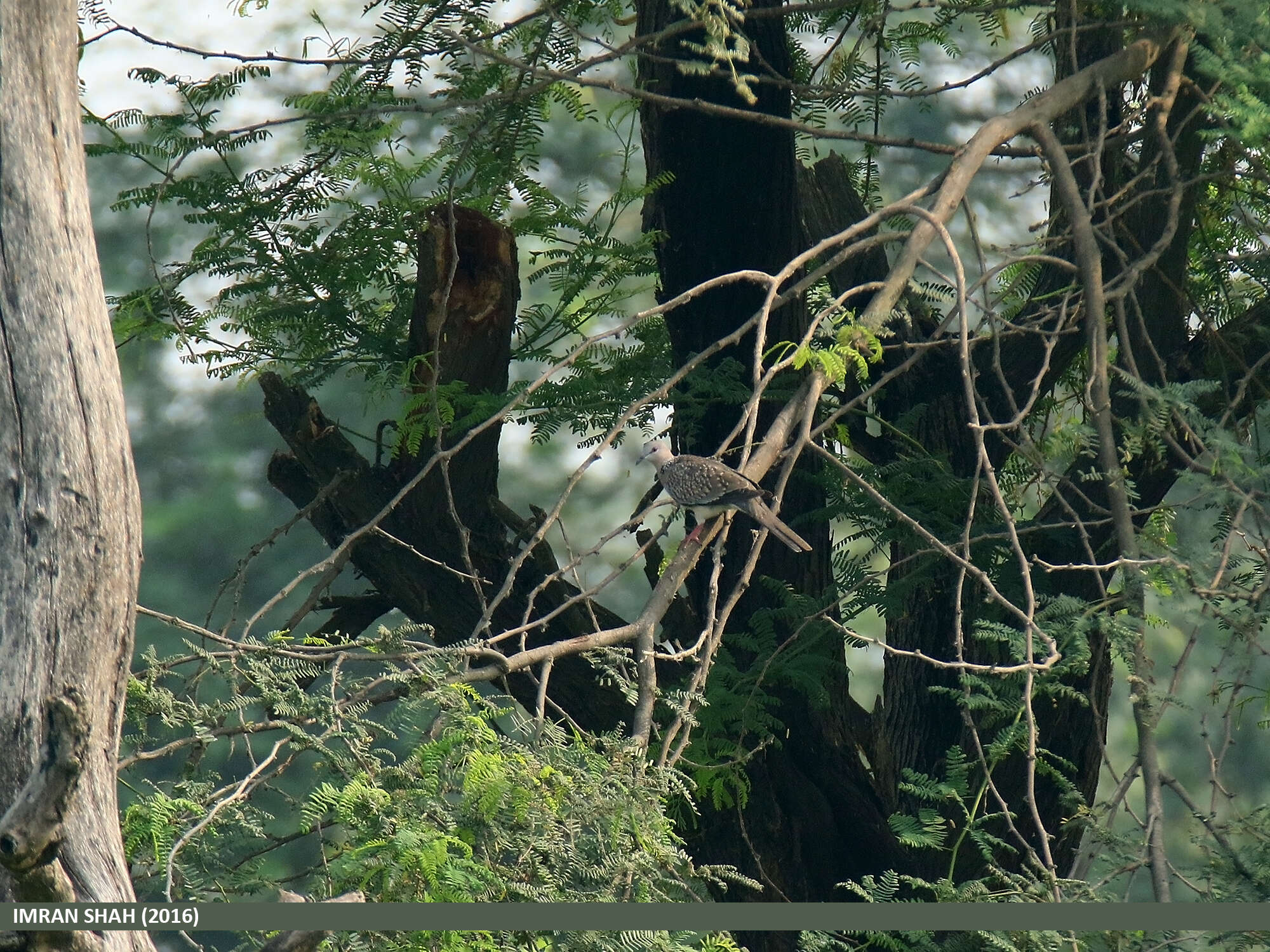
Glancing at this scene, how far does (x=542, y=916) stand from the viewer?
85.2 inches

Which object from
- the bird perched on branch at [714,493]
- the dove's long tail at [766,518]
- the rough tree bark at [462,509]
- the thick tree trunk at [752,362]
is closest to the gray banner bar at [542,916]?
the bird perched on branch at [714,493]

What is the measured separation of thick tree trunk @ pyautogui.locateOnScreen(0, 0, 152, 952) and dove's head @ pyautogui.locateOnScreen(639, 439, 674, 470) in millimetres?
2469

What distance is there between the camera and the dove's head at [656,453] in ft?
15.6

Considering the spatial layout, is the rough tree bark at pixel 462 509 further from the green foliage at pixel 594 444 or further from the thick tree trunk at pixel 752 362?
the thick tree trunk at pixel 752 362

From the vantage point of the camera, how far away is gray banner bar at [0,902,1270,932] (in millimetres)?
2088

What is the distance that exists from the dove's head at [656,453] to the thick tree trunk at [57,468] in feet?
8.10

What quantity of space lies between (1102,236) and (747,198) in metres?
1.55

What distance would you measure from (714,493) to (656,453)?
1.29 m

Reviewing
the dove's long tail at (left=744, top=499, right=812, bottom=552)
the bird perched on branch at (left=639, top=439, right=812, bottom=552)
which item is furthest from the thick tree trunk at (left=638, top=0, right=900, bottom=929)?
the dove's long tail at (left=744, top=499, right=812, bottom=552)

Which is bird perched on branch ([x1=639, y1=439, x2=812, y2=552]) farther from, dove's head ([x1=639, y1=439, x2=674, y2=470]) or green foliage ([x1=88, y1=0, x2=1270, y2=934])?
dove's head ([x1=639, y1=439, x2=674, y2=470])

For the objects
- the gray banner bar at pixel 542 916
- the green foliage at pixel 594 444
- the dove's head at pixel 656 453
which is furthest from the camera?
the dove's head at pixel 656 453

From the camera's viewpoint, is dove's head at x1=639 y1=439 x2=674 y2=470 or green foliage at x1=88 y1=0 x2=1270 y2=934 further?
dove's head at x1=639 y1=439 x2=674 y2=470

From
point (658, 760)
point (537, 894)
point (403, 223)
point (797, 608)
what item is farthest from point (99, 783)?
point (403, 223)

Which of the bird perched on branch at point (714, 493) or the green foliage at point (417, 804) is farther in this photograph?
the bird perched on branch at point (714, 493)
